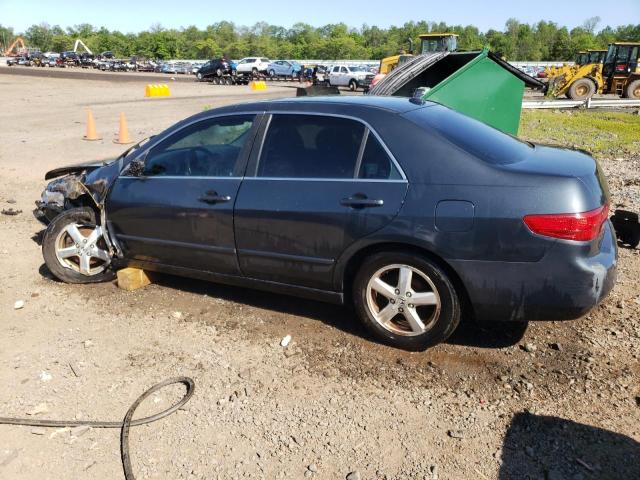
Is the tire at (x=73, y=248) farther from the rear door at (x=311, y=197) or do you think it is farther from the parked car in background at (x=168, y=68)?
the parked car in background at (x=168, y=68)

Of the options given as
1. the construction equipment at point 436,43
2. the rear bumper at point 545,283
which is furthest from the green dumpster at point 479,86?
the construction equipment at point 436,43

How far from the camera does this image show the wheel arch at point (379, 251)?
3.44 meters

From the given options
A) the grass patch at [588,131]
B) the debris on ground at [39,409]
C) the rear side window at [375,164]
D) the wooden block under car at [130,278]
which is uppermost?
the rear side window at [375,164]

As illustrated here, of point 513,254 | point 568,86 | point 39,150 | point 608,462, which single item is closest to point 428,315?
point 513,254

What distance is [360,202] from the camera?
11.6 ft

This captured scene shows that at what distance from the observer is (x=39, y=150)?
11.5m

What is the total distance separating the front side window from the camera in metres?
4.22

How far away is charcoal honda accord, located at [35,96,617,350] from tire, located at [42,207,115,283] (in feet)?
0.62

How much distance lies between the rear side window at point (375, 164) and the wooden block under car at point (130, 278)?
7.63ft

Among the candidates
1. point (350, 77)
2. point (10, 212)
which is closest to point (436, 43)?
point (350, 77)

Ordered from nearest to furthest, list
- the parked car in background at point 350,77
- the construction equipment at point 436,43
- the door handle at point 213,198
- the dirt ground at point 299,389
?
the dirt ground at point 299,389 → the door handle at point 213,198 → the construction equipment at point 436,43 → the parked car in background at point 350,77

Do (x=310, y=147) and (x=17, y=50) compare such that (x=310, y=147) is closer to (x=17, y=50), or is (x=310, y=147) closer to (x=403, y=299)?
(x=403, y=299)

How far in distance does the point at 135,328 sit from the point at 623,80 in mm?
28554

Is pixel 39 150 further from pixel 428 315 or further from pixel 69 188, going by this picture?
pixel 428 315
